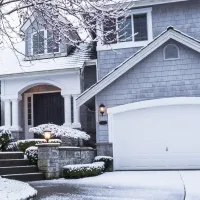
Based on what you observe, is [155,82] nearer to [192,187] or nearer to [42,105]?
[192,187]

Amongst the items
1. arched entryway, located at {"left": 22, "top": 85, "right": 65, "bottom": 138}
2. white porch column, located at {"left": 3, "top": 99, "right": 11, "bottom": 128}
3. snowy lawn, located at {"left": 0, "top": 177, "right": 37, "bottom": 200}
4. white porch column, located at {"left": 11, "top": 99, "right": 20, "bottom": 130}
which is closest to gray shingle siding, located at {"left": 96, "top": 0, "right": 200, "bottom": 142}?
arched entryway, located at {"left": 22, "top": 85, "right": 65, "bottom": 138}

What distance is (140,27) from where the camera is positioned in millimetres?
15914

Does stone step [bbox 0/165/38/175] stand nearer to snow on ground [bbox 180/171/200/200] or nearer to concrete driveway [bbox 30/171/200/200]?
concrete driveway [bbox 30/171/200/200]

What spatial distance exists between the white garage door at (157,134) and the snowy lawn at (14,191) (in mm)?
5938

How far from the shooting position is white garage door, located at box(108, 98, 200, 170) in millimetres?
13336

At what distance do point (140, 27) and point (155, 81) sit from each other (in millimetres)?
3160

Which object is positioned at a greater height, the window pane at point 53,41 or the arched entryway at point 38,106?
the window pane at point 53,41

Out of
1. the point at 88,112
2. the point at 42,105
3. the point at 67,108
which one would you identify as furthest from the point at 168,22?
the point at 42,105

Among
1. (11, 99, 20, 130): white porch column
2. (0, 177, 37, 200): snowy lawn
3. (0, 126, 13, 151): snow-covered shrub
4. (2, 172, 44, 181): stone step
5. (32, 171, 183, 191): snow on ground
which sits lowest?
(32, 171, 183, 191): snow on ground

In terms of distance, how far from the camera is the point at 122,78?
14.2 m

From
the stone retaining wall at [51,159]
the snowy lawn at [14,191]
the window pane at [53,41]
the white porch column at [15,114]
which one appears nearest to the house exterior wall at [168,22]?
the window pane at [53,41]

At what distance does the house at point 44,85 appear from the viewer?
16969 mm

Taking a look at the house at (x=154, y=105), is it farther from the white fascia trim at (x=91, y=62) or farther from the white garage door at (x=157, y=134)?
the white fascia trim at (x=91, y=62)

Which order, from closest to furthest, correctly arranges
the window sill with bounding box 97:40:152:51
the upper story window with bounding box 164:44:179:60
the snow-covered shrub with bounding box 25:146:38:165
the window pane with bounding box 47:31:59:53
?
the window pane with bounding box 47:31:59:53
the snow-covered shrub with bounding box 25:146:38:165
the upper story window with bounding box 164:44:179:60
the window sill with bounding box 97:40:152:51
